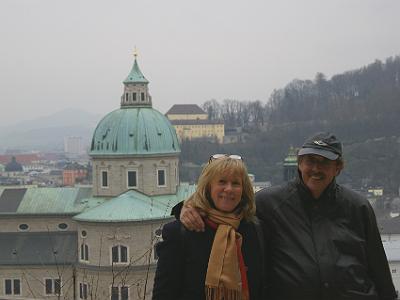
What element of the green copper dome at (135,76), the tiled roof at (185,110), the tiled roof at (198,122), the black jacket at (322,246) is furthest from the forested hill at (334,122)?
the black jacket at (322,246)

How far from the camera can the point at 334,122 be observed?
4400 inches

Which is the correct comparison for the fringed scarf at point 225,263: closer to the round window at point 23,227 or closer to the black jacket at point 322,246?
the black jacket at point 322,246

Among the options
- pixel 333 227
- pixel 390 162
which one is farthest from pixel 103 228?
pixel 390 162

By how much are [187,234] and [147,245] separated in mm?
26258

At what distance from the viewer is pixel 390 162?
9594 cm

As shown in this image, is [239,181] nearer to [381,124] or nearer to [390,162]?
[390,162]

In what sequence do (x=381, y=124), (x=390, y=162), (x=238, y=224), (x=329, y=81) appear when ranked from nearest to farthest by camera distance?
(x=238, y=224), (x=390, y=162), (x=381, y=124), (x=329, y=81)

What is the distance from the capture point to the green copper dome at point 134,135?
3409 centimetres

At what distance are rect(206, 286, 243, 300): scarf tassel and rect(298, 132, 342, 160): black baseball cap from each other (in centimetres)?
108

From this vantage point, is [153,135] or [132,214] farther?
[153,135]

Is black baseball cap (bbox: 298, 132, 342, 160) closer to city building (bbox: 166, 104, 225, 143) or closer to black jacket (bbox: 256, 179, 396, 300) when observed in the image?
black jacket (bbox: 256, 179, 396, 300)

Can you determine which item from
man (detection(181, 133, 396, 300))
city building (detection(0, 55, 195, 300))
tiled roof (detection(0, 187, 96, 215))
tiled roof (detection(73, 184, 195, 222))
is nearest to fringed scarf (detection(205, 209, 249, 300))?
man (detection(181, 133, 396, 300))

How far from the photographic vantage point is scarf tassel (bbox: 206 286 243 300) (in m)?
4.52

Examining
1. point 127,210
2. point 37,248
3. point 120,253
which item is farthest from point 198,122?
point 120,253
